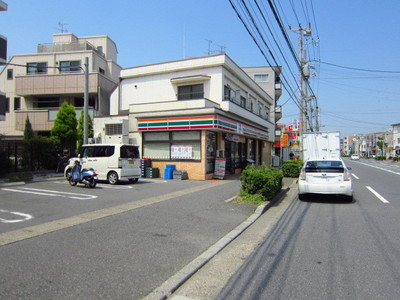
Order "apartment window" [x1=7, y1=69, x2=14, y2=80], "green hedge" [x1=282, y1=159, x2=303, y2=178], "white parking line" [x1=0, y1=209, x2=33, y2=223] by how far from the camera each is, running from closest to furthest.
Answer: "white parking line" [x1=0, y1=209, x2=33, y2=223], "green hedge" [x1=282, y1=159, x2=303, y2=178], "apartment window" [x1=7, y1=69, x2=14, y2=80]

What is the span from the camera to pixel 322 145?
20.9m

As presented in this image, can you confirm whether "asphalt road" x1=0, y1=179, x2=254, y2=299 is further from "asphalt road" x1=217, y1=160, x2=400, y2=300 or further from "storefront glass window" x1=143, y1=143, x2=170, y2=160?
"storefront glass window" x1=143, y1=143, x2=170, y2=160

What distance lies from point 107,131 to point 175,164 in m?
5.46

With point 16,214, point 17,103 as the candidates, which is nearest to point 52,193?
point 16,214

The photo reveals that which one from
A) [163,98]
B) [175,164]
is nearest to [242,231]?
[175,164]

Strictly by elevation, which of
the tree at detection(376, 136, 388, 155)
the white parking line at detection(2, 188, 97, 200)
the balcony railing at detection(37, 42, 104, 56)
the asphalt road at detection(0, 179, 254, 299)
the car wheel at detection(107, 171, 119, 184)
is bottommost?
the asphalt road at detection(0, 179, 254, 299)

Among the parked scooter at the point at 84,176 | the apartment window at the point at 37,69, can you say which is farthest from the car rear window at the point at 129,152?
the apartment window at the point at 37,69

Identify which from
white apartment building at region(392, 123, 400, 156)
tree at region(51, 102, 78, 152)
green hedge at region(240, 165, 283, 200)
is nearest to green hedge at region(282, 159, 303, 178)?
green hedge at region(240, 165, 283, 200)

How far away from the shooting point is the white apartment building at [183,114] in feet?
57.8

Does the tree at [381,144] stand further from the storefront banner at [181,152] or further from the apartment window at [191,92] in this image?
the storefront banner at [181,152]

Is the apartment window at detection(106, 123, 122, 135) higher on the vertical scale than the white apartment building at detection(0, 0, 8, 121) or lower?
lower

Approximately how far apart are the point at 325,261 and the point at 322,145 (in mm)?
17371

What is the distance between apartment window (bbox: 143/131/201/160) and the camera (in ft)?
58.7

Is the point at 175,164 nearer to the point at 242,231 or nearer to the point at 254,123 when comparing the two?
the point at 254,123
